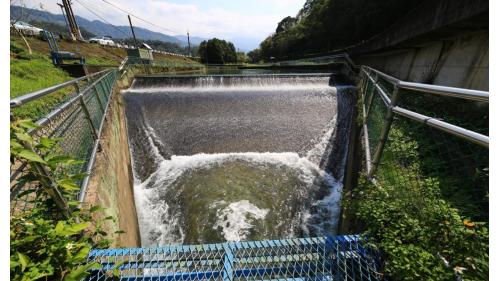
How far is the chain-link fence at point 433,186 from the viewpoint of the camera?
1.59 m

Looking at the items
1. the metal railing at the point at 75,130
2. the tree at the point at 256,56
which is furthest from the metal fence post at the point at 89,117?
the tree at the point at 256,56

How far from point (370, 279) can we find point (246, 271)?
1293mm

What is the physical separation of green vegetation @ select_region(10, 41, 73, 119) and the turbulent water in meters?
2.17

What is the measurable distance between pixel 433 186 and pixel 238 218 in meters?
3.42

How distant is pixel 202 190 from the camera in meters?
5.32

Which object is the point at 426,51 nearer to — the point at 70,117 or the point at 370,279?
the point at 370,279

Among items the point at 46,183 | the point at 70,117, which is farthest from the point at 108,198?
the point at 46,183

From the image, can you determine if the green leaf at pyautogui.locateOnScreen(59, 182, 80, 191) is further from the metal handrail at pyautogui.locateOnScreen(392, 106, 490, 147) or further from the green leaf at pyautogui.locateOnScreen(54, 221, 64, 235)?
the metal handrail at pyautogui.locateOnScreen(392, 106, 490, 147)

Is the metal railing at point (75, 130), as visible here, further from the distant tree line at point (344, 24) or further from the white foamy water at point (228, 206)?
the distant tree line at point (344, 24)

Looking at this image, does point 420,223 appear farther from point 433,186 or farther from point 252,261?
point 252,261

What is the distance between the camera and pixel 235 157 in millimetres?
6609

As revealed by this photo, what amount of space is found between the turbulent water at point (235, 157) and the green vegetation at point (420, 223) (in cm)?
228

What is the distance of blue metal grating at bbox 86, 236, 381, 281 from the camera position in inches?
90.0

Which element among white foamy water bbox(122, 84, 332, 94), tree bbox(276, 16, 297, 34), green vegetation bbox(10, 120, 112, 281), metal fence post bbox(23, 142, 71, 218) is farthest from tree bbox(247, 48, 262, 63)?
green vegetation bbox(10, 120, 112, 281)
